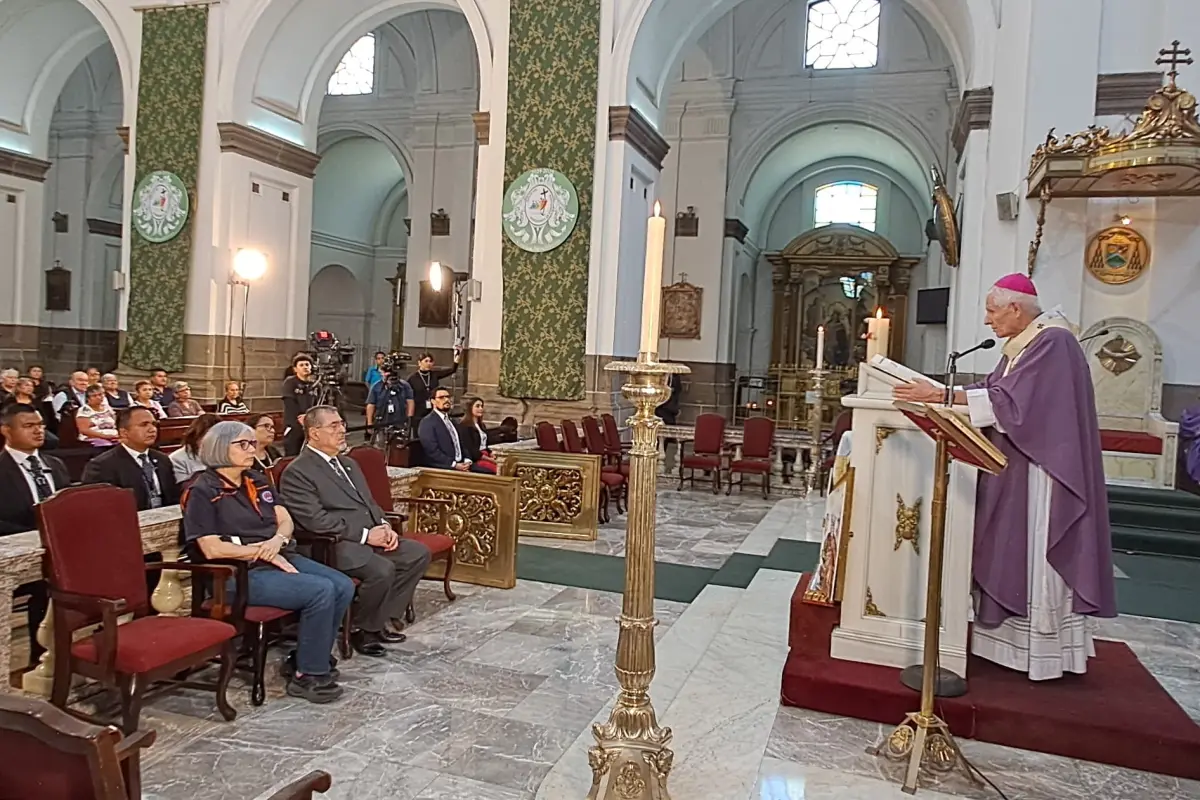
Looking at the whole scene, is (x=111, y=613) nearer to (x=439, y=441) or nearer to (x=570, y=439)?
(x=439, y=441)

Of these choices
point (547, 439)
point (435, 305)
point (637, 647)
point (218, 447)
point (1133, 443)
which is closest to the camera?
point (637, 647)

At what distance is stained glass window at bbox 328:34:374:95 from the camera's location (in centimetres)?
1856

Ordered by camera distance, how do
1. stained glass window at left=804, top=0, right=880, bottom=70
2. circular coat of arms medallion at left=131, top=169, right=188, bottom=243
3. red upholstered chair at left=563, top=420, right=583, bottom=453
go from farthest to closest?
stained glass window at left=804, top=0, right=880, bottom=70
circular coat of arms medallion at left=131, top=169, right=188, bottom=243
red upholstered chair at left=563, top=420, right=583, bottom=453

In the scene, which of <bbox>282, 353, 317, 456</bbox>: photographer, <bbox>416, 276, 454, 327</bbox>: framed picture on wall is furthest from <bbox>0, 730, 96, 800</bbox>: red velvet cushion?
<bbox>416, 276, 454, 327</bbox>: framed picture on wall

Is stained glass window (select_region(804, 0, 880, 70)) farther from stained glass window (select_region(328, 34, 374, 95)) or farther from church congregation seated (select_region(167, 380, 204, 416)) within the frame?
church congregation seated (select_region(167, 380, 204, 416))

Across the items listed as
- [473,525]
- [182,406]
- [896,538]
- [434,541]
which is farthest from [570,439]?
[896,538]

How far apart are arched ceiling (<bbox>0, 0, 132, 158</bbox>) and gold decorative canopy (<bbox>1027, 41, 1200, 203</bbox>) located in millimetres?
13330

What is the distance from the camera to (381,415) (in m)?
10.0

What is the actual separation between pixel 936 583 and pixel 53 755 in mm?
2576

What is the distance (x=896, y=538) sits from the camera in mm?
3717

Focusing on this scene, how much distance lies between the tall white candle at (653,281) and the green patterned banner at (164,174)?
11280 mm

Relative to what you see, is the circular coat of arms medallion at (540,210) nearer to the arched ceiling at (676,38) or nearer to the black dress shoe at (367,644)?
the arched ceiling at (676,38)

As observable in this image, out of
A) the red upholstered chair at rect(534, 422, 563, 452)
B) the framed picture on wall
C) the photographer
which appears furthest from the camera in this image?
the framed picture on wall

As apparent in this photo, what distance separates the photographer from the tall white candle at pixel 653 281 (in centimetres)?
236
